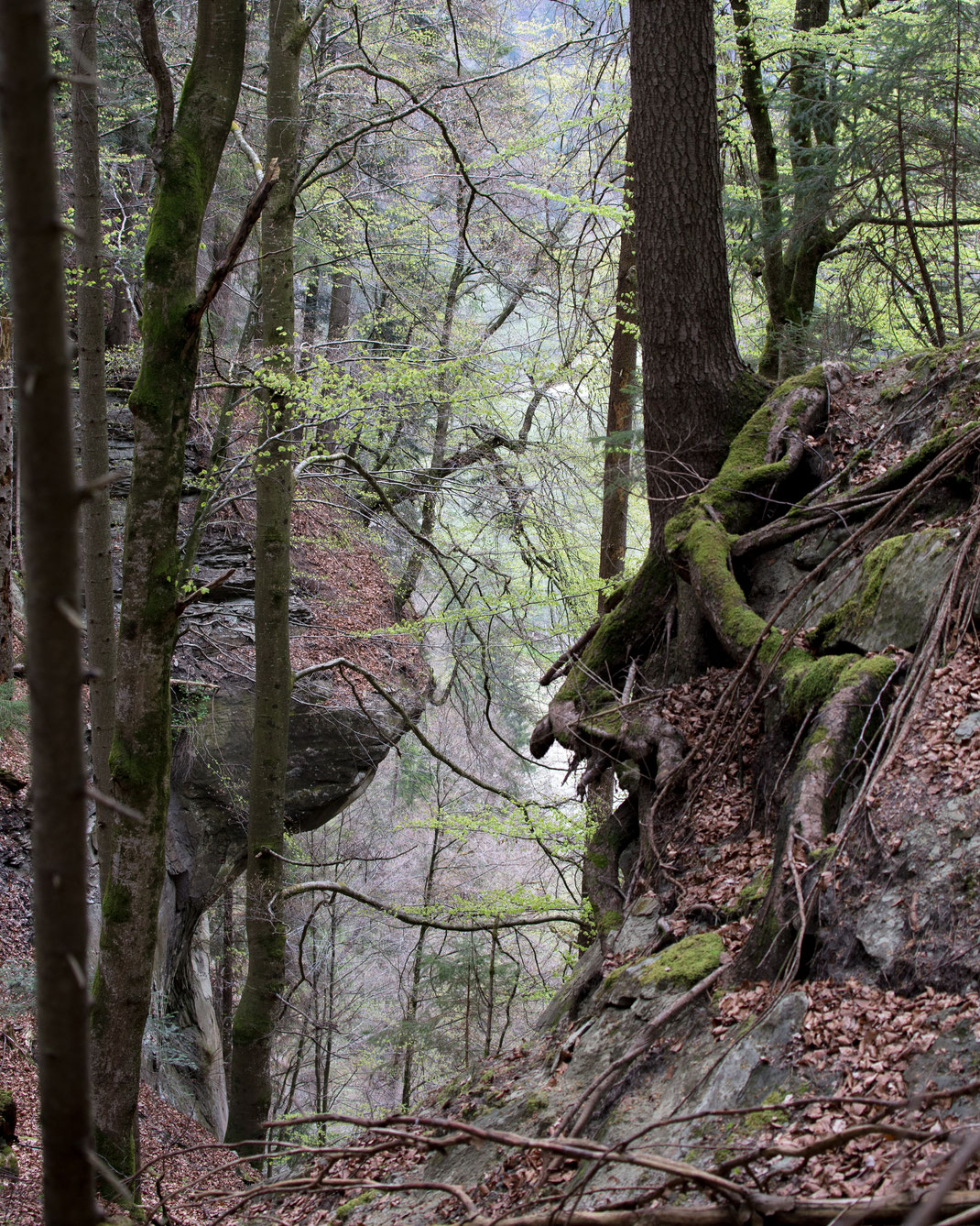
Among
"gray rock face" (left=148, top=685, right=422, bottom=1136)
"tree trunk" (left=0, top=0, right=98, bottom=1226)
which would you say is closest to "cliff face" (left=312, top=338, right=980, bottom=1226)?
"tree trunk" (left=0, top=0, right=98, bottom=1226)

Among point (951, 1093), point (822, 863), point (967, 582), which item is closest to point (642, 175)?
point (967, 582)

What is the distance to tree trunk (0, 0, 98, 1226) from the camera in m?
1.22

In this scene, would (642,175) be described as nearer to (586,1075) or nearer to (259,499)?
(259,499)

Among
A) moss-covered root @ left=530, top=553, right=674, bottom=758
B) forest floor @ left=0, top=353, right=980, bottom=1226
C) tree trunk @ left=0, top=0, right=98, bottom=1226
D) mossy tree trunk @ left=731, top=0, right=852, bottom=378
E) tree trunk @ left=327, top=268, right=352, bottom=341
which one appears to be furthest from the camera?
tree trunk @ left=327, top=268, right=352, bottom=341

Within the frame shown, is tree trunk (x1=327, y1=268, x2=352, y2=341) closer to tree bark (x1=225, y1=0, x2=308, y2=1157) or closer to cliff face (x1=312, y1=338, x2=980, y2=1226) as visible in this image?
tree bark (x1=225, y1=0, x2=308, y2=1157)

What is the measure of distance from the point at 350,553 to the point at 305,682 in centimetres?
355

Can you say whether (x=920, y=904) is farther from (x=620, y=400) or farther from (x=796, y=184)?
(x=620, y=400)

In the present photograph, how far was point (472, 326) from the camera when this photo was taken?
45.1ft

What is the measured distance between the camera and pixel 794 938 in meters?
2.95

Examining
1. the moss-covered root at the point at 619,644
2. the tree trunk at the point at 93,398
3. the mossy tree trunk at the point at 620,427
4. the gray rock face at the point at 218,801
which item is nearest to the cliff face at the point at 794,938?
the moss-covered root at the point at 619,644

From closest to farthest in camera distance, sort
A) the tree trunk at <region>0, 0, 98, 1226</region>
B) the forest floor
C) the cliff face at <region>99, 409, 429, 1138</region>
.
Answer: the tree trunk at <region>0, 0, 98, 1226</region> < the forest floor < the cliff face at <region>99, 409, 429, 1138</region>

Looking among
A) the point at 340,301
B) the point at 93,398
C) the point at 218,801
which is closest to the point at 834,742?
the point at 93,398

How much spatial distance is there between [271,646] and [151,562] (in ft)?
11.5

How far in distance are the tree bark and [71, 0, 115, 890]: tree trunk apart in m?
1.39
